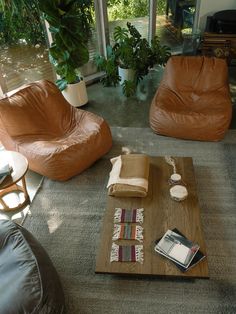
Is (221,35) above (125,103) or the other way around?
above

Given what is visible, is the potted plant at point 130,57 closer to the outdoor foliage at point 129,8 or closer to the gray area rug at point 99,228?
the outdoor foliage at point 129,8

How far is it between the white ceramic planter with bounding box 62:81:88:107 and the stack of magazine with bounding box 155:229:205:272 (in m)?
2.33

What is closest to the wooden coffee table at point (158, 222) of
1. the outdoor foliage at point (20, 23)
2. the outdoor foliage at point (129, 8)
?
the outdoor foliage at point (20, 23)

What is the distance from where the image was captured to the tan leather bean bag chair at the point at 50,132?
233 cm

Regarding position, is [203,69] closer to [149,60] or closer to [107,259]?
[149,60]

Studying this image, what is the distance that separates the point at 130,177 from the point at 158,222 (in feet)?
1.34

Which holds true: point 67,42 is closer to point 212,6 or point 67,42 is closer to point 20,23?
point 20,23

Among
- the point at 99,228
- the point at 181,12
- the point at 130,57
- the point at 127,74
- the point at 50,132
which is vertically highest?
the point at 181,12

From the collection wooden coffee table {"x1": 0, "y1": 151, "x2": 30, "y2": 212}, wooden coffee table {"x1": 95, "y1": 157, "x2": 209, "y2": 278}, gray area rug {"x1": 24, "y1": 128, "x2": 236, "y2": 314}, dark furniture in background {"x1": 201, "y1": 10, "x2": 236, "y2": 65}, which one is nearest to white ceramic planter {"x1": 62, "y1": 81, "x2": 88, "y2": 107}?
gray area rug {"x1": 24, "y1": 128, "x2": 236, "y2": 314}

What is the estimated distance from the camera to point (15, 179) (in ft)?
6.31

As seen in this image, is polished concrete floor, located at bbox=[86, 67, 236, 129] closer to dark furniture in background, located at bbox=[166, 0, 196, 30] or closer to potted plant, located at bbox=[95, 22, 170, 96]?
potted plant, located at bbox=[95, 22, 170, 96]

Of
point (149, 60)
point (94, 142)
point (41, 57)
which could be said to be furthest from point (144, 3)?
point (94, 142)

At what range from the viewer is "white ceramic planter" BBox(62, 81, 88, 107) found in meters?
3.37

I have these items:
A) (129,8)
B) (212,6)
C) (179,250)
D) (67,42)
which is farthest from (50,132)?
(212,6)
